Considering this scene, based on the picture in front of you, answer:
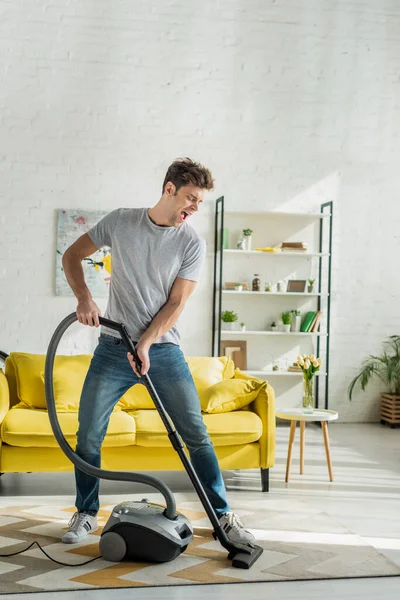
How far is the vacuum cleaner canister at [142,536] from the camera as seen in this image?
2904 mm

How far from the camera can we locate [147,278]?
310 cm

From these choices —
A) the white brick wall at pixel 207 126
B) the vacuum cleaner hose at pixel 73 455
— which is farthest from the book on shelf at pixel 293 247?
the vacuum cleaner hose at pixel 73 455

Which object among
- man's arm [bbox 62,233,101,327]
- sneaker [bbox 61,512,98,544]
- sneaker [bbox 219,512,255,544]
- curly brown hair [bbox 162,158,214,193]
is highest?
curly brown hair [bbox 162,158,214,193]

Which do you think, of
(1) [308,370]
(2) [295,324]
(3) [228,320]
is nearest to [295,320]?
(2) [295,324]

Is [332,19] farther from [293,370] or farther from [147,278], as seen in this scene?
[147,278]

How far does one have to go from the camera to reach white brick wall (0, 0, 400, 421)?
6.82 metres

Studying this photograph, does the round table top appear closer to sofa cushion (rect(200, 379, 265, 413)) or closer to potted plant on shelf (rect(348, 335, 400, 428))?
sofa cushion (rect(200, 379, 265, 413))

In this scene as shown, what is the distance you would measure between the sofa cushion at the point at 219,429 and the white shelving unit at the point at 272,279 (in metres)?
2.74

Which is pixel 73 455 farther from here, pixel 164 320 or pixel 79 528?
pixel 164 320

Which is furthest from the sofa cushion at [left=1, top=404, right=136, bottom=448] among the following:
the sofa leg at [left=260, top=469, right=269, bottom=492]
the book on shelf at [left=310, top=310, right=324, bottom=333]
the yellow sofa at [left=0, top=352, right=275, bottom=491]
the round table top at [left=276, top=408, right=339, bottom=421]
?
the book on shelf at [left=310, top=310, right=324, bottom=333]

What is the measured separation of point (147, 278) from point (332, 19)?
5.14 meters

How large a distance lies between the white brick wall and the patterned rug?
11.5 feet

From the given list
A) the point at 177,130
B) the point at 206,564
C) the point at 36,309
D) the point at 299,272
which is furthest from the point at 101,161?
the point at 206,564

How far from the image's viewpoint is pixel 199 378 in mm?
4742
